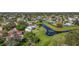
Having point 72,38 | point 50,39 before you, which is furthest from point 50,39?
point 72,38

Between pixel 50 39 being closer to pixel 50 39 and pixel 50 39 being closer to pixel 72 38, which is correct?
pixel 50 39
